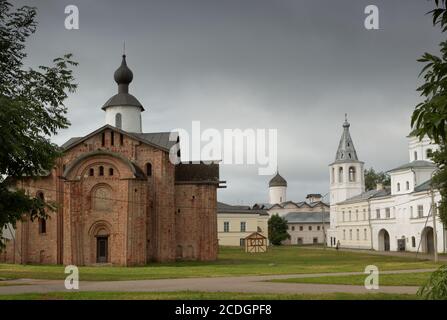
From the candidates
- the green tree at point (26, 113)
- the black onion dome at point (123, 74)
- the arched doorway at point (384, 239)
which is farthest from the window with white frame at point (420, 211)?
the green tree at point (26, 113)

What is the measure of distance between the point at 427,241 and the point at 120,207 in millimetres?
39795

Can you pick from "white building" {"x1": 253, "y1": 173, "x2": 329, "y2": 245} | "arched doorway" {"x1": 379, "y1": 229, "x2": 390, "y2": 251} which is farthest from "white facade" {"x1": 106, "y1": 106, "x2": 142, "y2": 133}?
"white building" {"x1": 253, "y1": 173, "x2": 329, "y2": 245}

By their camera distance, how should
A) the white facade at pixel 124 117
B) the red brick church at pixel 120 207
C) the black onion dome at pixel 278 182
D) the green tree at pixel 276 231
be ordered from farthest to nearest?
the black onion dome at pixel 278 182 → the green tree at pixel 276 231 → the white facade at pixel 124 117 → the red brick church at pixel 120 207

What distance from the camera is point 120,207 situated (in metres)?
42.1

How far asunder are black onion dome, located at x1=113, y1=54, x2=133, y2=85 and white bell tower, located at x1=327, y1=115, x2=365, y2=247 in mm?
50763

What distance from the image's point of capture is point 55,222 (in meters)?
44.4

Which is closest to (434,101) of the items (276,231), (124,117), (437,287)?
(437,287)

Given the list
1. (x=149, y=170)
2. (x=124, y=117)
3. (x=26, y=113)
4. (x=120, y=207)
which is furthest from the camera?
(x=124, y=117)

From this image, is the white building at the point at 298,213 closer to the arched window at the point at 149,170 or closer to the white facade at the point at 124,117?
the white facade at the point at 124,117

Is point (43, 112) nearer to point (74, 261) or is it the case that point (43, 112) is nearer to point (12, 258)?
point (74, 261)

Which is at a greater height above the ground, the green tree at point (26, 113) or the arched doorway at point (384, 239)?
the green tree at point (26, 113)

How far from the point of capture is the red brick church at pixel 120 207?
42.0 meters

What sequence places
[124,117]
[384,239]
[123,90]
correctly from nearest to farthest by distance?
[124,117]
[123,90]
[384,239]

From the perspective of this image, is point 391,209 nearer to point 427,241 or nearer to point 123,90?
point 427,241
